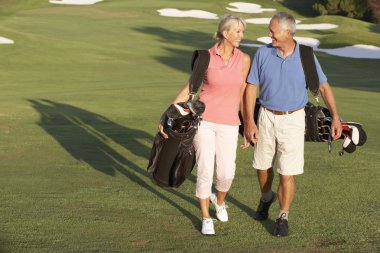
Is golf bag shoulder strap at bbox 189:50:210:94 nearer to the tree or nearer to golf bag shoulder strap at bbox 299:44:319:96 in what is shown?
golf bag shoulder strap at bbox 299:44:319:96

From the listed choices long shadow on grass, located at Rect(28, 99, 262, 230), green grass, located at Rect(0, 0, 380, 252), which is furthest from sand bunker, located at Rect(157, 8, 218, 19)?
long shadow on grass, located at Rect(28, 99, 262, 230)

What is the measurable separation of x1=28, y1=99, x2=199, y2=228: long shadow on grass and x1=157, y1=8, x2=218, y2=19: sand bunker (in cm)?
3869

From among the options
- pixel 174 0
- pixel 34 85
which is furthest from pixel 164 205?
pixel 174 0

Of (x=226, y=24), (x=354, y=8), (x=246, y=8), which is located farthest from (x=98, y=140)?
(x=354, y=8)

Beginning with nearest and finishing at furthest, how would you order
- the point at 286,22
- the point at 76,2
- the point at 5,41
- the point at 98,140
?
the point at 286,22 → the point at 98,140 → the point at 5,41 → the point at 76,2

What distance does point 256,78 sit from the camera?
765 centimetres

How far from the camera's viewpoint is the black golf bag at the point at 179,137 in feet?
24.6

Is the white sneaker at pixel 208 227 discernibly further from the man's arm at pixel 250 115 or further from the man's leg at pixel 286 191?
the man's arm at pixel 250 115

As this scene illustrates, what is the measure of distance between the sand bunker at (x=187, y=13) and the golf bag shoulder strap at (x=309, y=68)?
49.1 meters

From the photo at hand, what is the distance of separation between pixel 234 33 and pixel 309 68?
751 mm

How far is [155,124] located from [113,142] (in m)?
2.01

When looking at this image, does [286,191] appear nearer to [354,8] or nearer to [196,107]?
[196,107]

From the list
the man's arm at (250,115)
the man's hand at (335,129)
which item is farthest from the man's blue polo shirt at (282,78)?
the man's hand at (335,129)

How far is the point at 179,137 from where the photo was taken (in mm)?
7582
